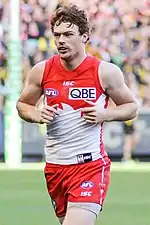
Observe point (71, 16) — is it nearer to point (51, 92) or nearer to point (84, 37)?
point (84, 37)

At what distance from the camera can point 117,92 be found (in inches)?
218

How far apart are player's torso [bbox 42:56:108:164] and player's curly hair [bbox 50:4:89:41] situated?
0.28 metres

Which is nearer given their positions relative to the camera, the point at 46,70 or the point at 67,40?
the point at 67,40

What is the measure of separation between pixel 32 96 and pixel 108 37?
11046mm

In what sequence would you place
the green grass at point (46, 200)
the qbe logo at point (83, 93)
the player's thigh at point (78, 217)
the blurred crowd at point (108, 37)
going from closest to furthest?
the player's thigh at point (78, 217) < the qbe logo at point (83, 93) < the green grass at point (46, 200) < the blurred crowd at point (108, 37)

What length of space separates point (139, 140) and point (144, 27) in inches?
100

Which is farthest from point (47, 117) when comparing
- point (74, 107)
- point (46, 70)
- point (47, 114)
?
point (46, 70)

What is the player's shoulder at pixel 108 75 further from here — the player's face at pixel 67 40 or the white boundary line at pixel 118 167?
the white boundary line at pixel 118 167

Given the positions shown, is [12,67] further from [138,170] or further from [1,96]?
[138,170]

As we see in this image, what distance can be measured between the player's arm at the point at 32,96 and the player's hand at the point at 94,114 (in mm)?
343

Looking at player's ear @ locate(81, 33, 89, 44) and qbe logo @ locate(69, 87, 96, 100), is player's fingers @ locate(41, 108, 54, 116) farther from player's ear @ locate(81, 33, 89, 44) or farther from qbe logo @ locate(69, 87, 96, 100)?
player's ear @ locate(81, 33, 89, 44)

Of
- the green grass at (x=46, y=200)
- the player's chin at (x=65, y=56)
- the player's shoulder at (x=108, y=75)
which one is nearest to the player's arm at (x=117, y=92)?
the player's shoulder at (x=108, y=75)

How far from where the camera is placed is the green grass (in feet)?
29.2

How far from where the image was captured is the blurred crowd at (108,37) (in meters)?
16.6
